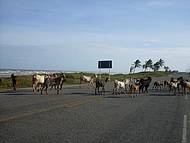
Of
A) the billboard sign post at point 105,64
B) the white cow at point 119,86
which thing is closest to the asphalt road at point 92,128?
the white cow at point 119,86

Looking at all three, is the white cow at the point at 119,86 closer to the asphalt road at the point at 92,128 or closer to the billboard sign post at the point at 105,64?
the asphalt road at the point at 92,128

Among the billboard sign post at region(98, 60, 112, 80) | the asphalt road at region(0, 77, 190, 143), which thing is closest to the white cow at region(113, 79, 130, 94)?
the asphalt road at region(0, 77, 190, 143)

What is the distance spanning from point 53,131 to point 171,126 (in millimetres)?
4435

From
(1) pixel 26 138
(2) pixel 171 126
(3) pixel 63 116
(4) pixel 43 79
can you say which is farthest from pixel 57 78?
(1) pixel 26 138

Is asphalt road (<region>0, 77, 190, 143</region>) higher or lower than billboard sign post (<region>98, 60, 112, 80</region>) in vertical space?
lower

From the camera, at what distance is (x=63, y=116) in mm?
16781

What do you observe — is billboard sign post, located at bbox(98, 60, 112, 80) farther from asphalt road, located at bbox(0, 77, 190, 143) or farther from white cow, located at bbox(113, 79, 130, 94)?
asphalt road, located at bbox(0, 77, 190, 143)

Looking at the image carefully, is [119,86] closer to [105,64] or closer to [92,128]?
[92,128]

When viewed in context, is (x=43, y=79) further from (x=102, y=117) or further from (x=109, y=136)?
(x=109, y=136)

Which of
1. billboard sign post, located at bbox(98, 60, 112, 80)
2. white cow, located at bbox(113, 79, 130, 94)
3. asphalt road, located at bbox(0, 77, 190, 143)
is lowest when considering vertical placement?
asphalt road, located at bbox(0, 77, 190, 143)

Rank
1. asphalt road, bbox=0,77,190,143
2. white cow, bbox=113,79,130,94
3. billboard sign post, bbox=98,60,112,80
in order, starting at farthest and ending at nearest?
billboard sign post, bbox=98,60,112,80
white cow, bbox=113,79,130,94
asphalt road, bbox=0,77,190,143

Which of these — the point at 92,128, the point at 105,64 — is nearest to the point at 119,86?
the point at 92,128

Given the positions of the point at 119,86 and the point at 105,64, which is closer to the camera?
the point at 119,86

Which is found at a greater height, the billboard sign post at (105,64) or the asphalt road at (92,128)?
the billboard sign post at (105,64)
